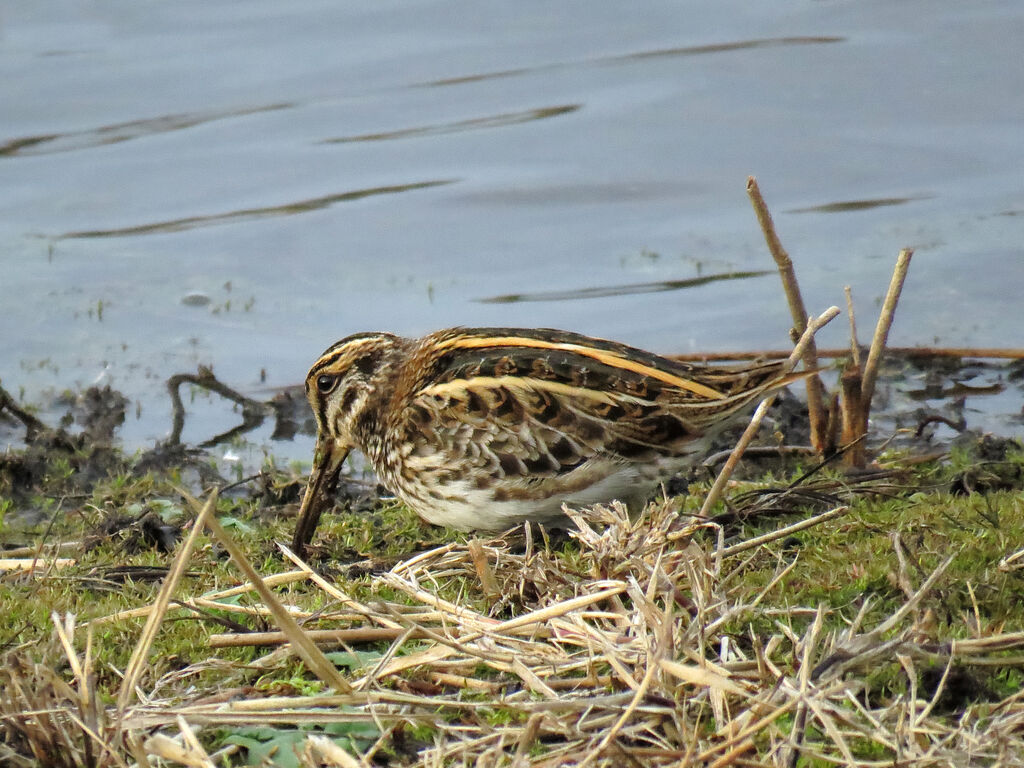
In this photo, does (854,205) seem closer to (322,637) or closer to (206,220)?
(206,220)

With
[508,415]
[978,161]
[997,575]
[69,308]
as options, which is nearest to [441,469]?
[508,415]

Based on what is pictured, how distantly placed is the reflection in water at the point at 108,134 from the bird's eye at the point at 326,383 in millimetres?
6567

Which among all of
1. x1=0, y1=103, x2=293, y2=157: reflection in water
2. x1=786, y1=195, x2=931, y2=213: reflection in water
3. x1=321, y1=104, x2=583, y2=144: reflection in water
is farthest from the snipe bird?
x1=0, y1=103, x2=293, y2=157: reflection in water

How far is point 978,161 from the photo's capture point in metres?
11.0

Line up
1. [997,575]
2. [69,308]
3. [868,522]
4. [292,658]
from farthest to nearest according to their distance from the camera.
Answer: [69,308], [868,522], [997,575], [292,658]

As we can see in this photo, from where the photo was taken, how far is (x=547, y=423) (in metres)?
5.22

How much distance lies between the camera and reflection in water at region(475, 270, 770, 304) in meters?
9.45

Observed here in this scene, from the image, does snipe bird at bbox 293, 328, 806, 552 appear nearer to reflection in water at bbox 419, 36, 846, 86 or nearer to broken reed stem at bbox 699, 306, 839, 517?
broken reed stem at bbox 699, 306, 839, 517

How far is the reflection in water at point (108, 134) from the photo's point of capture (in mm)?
11898

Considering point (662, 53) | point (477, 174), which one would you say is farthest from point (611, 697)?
point (662, 53)

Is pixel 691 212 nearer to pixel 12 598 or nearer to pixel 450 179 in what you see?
pixel 450 179

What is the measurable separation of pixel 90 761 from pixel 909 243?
7.85 metres

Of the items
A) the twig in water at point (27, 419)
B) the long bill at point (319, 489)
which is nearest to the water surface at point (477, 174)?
the twig in water at point (27, 419)

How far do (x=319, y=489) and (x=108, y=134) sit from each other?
23.2ft
